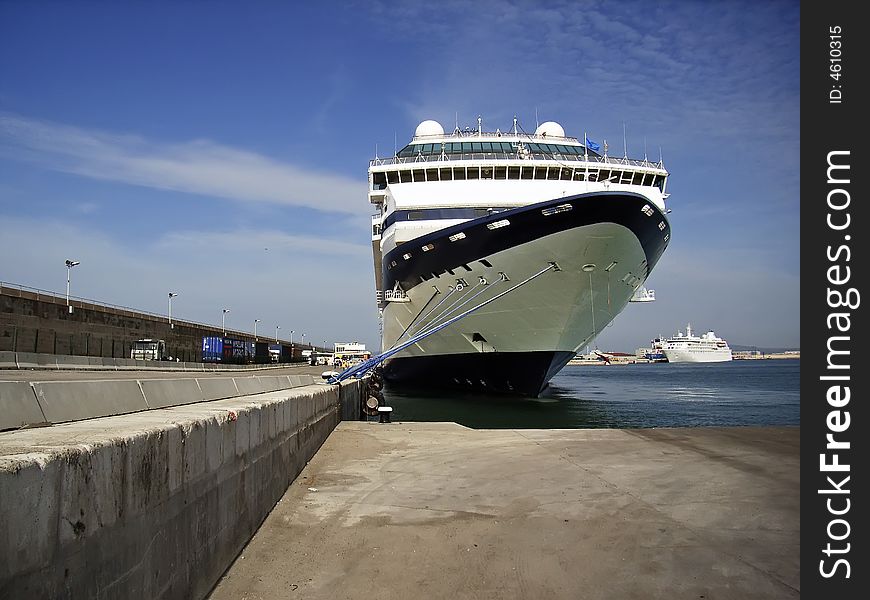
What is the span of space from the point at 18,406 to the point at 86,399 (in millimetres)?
868

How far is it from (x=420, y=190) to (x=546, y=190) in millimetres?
5129

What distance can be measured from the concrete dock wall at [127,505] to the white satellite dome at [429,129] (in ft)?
102

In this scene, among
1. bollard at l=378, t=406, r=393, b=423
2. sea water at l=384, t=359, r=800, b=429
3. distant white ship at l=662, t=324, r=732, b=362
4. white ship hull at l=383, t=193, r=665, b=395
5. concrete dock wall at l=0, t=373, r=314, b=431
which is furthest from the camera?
distant white ship at l=662, t=324, r=732, b=362

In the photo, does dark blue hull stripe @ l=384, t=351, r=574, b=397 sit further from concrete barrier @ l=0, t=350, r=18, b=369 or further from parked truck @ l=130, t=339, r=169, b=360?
parked truck @ l=130, t=339, r=169, b=360

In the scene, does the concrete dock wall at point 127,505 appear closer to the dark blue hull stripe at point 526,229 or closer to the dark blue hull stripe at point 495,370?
the dark blue hull stripe at point 526,229

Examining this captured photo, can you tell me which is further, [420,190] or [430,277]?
[420,190]

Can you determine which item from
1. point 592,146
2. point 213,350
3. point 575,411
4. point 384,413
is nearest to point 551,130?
point 592,146

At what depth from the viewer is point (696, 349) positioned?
145 m

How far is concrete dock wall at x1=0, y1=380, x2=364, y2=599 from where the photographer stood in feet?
7.90

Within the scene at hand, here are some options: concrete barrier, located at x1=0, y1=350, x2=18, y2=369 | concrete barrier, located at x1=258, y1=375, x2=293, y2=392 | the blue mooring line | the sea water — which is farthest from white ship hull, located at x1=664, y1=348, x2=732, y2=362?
concrete barrier, located at x1=258, y1=375, x2=293, y2=392

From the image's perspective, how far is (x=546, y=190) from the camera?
25719mm

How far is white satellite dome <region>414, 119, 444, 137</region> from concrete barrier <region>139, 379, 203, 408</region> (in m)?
29.5
